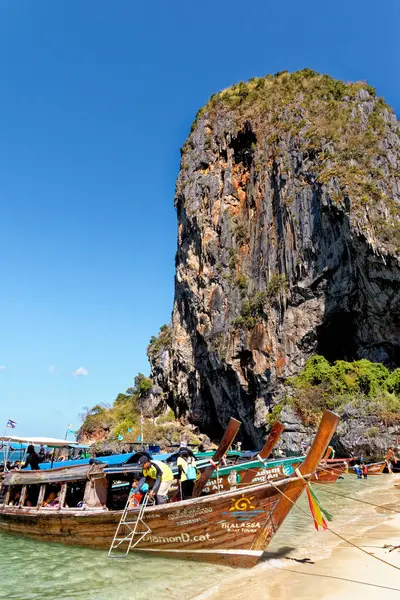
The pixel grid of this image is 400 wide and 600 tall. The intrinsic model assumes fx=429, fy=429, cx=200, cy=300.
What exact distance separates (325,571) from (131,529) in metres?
4.25

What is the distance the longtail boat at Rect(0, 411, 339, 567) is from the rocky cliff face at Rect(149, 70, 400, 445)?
2300cm

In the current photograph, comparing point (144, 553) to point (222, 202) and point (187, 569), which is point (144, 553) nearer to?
point (187, 569)

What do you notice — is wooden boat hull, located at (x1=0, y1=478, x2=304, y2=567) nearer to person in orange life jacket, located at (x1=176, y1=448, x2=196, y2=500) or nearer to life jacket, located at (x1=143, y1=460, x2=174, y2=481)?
life jacket, located at (x1=143, y1=460, x2=174, y2=481)

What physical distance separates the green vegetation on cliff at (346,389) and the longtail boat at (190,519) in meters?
19.7

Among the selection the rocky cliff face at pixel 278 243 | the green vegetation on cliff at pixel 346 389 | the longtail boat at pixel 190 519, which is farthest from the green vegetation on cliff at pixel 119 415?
the longtail boat at pixel 190 519

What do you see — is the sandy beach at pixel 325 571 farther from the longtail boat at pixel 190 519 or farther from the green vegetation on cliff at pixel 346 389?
the green vegetation on cliff at pixel 346 389

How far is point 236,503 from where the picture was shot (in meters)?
8.55

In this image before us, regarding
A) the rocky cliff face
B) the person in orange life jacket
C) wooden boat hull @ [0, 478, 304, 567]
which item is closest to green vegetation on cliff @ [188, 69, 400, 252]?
the rocky cliff face

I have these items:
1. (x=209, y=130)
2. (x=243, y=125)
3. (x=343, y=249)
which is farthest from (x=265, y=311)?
(x=209, y=130)

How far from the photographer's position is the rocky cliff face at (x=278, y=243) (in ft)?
103

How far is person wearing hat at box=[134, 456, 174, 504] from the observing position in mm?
10102

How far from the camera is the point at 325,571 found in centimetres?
814

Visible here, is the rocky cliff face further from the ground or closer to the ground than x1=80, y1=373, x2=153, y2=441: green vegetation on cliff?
further from the ground

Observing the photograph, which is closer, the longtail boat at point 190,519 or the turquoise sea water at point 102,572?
the turquoise sea water at point 102,572
